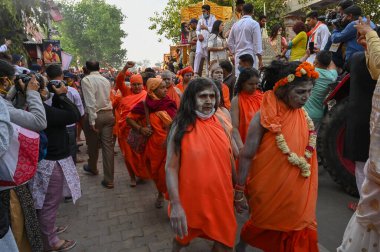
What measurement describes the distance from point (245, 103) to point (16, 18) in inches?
337

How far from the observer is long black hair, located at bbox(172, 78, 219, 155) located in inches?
94.9

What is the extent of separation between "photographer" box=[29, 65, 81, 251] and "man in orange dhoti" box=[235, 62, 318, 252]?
6.22 feet

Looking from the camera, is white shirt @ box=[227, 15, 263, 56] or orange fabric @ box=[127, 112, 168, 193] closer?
orange fabric @ box=[127, 112, 168, 193]

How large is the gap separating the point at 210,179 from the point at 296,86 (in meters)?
1.00

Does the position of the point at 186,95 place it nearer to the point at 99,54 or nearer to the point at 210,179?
the point at 210,179

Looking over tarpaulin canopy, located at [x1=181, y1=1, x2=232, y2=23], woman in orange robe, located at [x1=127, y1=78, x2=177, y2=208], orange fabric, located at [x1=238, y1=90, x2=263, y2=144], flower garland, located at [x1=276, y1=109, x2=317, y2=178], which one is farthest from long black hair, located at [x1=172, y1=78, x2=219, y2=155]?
tarpaulin canopy, located at [x1=181, y1=1, x2=232, y2=23]

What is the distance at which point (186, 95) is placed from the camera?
2.59m

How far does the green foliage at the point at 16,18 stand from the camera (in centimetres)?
874

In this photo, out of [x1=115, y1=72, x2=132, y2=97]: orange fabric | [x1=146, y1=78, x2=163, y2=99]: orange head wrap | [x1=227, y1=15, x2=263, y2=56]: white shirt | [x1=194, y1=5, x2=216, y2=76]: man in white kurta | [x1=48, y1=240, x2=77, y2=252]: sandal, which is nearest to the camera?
[x1=48, y1=240, x2=77, y2=252]: sandal

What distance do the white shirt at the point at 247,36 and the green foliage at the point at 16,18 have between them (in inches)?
249

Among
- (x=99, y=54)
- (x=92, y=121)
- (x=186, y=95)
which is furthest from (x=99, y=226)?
(x=99, y=54)

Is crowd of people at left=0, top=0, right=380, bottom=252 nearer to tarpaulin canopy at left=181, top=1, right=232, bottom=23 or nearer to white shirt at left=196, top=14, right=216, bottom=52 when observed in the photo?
white shirt at left=196, top=14, right=216, bottom=52

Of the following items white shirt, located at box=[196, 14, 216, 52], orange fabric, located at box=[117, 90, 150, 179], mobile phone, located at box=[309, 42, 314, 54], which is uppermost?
white shirt, located at box=[196, 14, 216, 52]

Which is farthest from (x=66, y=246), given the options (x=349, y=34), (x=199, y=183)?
(x=349, y=34)
